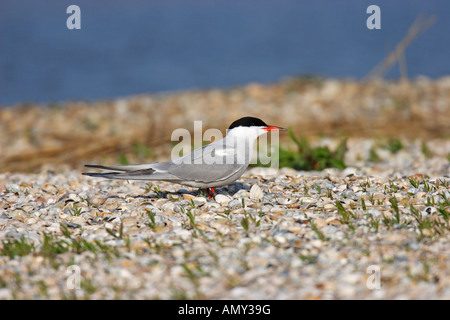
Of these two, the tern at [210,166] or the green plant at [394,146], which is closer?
the tern at [210,166]

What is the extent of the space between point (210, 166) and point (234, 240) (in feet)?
2.91

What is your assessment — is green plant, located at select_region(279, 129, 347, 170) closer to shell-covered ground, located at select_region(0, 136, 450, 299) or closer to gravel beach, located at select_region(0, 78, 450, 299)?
gravel beach, located at select_region(0, 78, 450, 299)

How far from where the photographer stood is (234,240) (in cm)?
397

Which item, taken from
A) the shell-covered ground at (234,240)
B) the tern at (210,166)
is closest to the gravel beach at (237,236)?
the shell-covered ground at (234,240)

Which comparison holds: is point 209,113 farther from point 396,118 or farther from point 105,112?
point 396,118

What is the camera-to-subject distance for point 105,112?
10.9 meters

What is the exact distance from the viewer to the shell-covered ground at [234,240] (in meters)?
3.37

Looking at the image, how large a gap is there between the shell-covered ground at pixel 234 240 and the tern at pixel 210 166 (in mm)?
210

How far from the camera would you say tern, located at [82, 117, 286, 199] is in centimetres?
468

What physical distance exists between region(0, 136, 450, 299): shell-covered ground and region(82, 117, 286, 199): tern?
210 mm

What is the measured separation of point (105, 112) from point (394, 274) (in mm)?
8310

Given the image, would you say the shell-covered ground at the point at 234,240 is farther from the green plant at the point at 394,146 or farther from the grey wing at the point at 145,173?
the green plant at the point at 394,146

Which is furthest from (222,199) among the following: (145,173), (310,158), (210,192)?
(310,158)
